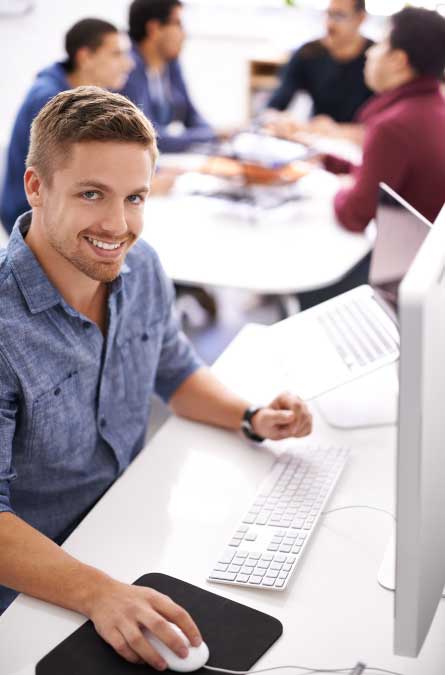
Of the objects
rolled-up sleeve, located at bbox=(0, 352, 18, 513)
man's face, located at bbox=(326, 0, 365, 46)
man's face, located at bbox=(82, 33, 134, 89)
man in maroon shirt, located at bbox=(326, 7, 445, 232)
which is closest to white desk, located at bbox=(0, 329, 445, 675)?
rolled-up sleeve, located at bbox=(0, 352, 18, 513)

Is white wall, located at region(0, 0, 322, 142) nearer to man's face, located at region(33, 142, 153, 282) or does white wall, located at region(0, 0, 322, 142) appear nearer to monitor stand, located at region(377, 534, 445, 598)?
man's face, located at region(33, 142, 153, 282)

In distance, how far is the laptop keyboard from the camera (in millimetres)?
1479

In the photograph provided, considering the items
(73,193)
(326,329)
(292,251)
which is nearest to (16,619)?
(73,193)

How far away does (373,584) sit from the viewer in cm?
111

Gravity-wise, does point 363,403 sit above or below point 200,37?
above

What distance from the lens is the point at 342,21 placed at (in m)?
3.39

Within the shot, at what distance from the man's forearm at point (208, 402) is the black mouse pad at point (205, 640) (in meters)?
0.41

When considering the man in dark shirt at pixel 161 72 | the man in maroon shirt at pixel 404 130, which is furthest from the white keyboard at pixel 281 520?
the man in dark shirt at pixel 161 72

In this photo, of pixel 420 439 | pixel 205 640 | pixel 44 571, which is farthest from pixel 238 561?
pixel 420 439

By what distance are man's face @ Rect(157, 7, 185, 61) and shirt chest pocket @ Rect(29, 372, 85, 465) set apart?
238 centimetres

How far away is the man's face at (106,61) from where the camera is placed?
272 cm

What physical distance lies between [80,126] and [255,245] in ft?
3.86

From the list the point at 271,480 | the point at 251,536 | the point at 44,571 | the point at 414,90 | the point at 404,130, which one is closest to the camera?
the point at 44,571

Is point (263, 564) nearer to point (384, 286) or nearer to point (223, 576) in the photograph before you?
point (223, 576)
